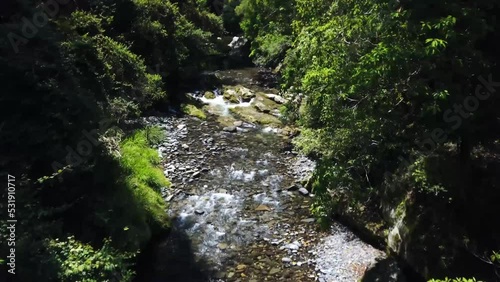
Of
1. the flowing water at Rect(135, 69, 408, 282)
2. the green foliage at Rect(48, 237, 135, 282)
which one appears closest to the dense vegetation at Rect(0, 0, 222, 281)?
the green foliage at Rect(48, 237, 135, 282)

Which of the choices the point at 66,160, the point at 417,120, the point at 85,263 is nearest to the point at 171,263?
the point at 85,263

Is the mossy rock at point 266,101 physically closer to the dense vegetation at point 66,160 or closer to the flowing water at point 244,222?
the flowing water at point 244,222

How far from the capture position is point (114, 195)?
29.8 ft

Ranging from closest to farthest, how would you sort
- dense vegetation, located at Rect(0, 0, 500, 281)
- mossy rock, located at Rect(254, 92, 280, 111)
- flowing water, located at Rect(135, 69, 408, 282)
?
1. dense vegetation, located at Rect(0, 0, 500, 281)
2. flowing water, located at Rect(135, 69, 408, 282)
3. mossy rock, located at Rect(254, 92, 280, 111)

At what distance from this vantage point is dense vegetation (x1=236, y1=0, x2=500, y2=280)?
6297mm

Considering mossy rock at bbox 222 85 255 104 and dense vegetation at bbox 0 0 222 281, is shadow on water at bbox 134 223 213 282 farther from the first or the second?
mossy rock at bbox 222 85 255 104

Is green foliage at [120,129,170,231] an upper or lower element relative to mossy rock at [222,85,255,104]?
upper

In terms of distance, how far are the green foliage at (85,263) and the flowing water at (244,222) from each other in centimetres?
177

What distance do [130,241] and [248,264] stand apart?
115 inches

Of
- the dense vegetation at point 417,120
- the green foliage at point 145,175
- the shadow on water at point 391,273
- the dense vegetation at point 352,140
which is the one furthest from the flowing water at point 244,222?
the dense vegetation at point 417,120

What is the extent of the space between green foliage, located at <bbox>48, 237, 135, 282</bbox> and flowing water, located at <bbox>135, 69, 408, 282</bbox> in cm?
177

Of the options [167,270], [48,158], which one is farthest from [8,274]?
[167,270]

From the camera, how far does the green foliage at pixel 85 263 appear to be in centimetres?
655

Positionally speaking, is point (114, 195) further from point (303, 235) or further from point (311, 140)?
point (311, 140)
